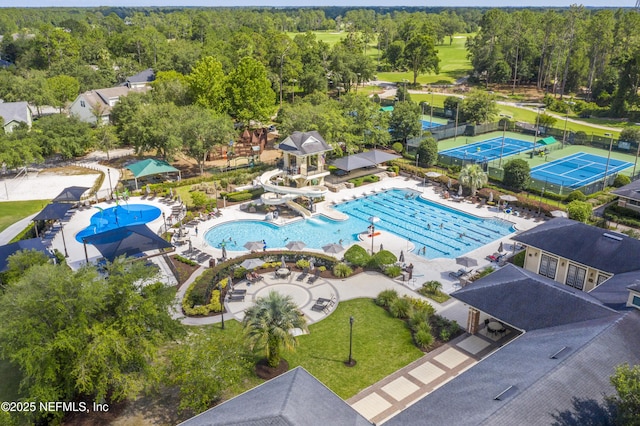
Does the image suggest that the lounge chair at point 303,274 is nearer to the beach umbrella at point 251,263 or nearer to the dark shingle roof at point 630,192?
the beach umbrella at point 251,263

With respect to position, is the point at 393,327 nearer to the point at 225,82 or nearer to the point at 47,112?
the point at 225,82

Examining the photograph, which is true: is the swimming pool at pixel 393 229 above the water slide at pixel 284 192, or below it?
below

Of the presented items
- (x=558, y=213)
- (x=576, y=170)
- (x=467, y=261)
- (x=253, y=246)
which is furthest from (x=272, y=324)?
(x=576, y=170)

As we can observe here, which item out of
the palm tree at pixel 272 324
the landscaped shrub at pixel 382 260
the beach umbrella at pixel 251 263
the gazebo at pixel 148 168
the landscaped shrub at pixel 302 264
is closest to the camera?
the palm tree at pixel 272 324

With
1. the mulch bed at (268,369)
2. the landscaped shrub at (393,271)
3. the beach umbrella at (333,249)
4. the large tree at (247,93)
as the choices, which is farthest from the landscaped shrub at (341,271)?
the large tree at (247,93)

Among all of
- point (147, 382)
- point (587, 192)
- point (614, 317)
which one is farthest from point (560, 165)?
point (147, 382)

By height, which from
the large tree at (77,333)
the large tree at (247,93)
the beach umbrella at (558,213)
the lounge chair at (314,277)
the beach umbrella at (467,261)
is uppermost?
the large tree at (247,93)

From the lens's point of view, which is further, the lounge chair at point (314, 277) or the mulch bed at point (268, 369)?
the lounge chair at point (314, 277)
